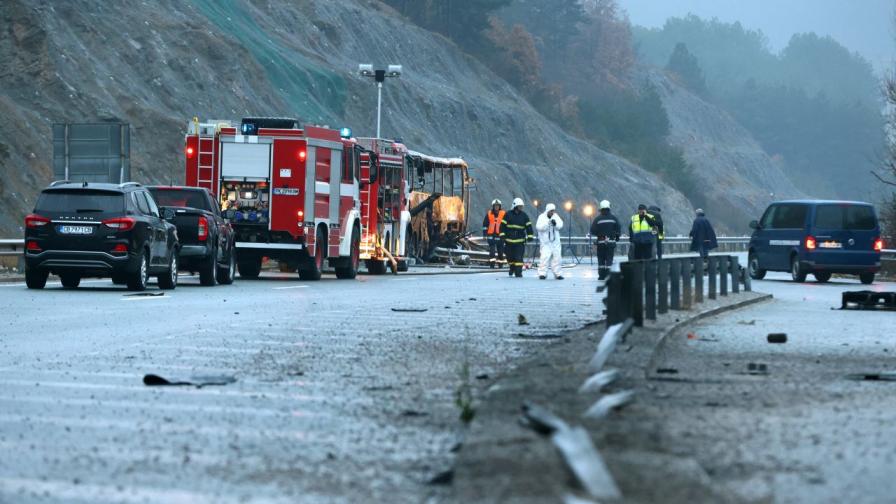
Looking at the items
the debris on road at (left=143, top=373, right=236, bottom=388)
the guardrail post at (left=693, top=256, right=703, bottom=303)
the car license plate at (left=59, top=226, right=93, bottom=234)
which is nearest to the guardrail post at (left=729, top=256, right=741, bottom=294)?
the guardrail post at (left=693, top=256, right=703, bottom=303)

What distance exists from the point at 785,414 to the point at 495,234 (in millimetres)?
40976

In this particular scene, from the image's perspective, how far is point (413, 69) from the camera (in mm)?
93938

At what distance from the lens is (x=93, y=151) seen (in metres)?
34.7

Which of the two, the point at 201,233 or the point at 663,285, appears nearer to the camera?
the point at 663,285

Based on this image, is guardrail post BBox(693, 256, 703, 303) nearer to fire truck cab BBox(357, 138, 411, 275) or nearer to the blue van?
the blue van

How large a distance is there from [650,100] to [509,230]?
95.3 meters

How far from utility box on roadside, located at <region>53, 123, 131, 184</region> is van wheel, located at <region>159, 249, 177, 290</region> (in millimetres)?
7123

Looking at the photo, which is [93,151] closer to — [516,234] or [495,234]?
[516,234]

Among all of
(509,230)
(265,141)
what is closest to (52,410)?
(265,141)

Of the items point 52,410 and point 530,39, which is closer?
point 52,410

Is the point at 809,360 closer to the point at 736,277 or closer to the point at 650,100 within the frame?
the point at 736,277

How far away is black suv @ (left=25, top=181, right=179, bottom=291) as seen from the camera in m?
25.2

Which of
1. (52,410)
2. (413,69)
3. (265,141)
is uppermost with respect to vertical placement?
(413,69)

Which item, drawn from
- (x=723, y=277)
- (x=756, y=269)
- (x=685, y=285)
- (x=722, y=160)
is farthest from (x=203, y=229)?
(x=722, y=160)
